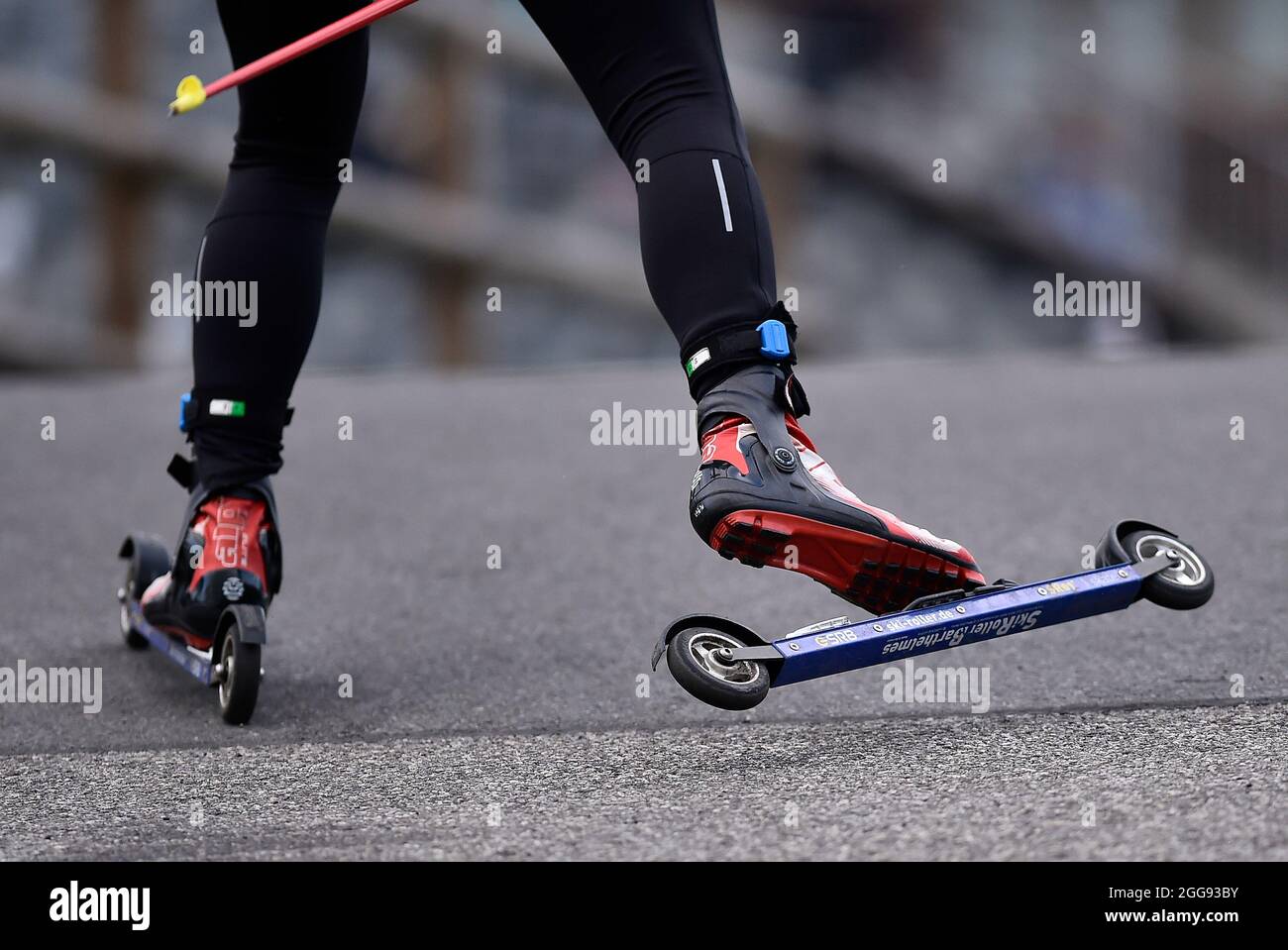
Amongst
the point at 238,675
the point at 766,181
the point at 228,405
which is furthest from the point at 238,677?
the point at 766,181

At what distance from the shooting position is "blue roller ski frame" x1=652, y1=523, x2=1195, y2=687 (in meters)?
1.59

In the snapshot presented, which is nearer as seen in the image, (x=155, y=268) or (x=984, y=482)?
(x=984, y=482)

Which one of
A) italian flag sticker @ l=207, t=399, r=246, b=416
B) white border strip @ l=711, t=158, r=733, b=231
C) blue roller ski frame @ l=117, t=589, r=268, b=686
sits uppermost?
white border strip @ l=711, t=158, r=733, b=231

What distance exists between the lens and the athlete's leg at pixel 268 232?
209cm

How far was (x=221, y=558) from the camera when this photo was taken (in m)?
2.08

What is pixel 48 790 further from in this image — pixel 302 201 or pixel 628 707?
pixel 302 201

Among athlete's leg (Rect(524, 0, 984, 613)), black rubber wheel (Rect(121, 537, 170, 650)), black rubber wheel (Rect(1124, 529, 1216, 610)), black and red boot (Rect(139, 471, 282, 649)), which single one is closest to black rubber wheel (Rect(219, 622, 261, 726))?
black and red boot (Rect(139, 471, 282, 649))

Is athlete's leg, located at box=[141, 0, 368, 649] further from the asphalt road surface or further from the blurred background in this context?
the blurred background

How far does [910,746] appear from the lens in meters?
1.65

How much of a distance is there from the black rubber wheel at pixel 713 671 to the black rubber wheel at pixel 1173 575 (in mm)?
477

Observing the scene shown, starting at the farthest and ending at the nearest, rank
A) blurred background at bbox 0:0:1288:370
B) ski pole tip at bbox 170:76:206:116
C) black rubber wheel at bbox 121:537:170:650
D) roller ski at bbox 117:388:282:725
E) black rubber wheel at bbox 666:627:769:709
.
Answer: blurred background at bbox 0:0:1288:370 → black rubber wheel at bbox 121:537:170:650 → roller ski at bbox 117:388:282:725 → ski pole tip at bbox 170:76:206:116 → black rubber wheel at bbox 666:627:769:709

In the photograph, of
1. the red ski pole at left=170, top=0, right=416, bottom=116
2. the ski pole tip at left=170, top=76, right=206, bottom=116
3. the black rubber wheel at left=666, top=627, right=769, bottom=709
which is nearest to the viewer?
the black rubber wheel at left=666, top=627, right=769, bottom=709
